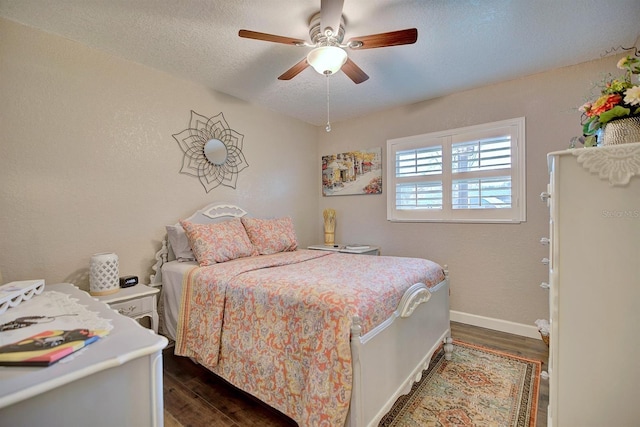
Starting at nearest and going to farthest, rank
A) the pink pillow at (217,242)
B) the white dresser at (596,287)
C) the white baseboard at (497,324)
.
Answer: the white dresser at (596,287), the pink pillow at (217,242), the white baseboard at (497,324)

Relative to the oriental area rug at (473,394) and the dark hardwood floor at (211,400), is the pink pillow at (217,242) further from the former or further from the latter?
the oriental area rug at (473,394)

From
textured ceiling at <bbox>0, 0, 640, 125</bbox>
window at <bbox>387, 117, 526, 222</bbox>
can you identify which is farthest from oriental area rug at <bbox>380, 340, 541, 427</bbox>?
textured ceiling at <bbox>0, 0, 640, 125</bbox>

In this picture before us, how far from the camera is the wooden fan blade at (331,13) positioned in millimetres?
1513

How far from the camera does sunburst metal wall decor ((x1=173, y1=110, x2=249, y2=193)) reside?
2762 millimetres

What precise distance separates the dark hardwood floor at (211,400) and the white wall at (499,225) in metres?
0.55

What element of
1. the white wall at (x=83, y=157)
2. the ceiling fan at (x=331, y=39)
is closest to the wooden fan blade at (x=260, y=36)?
the ceiling fan at (x=331, y=39)

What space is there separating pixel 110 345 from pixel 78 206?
1.82m

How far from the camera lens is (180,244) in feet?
8.11

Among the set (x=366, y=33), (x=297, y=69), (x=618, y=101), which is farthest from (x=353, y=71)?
(x=618, y=101)

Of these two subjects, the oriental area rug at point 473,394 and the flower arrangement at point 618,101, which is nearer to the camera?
the flower arrangement at point 618,101

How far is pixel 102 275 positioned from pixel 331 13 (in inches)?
88.7

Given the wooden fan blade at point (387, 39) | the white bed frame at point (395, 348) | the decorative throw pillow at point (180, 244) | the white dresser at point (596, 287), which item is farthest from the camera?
the decorative throw pillow at point (180, 244)

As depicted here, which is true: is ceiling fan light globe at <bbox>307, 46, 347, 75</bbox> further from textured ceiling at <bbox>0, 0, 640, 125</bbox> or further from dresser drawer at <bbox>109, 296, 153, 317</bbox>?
dresser drawer at <bbox>109, 296, 153, 317</bbox>

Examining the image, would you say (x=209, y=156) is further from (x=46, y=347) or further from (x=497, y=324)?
(x=497, y=324)
